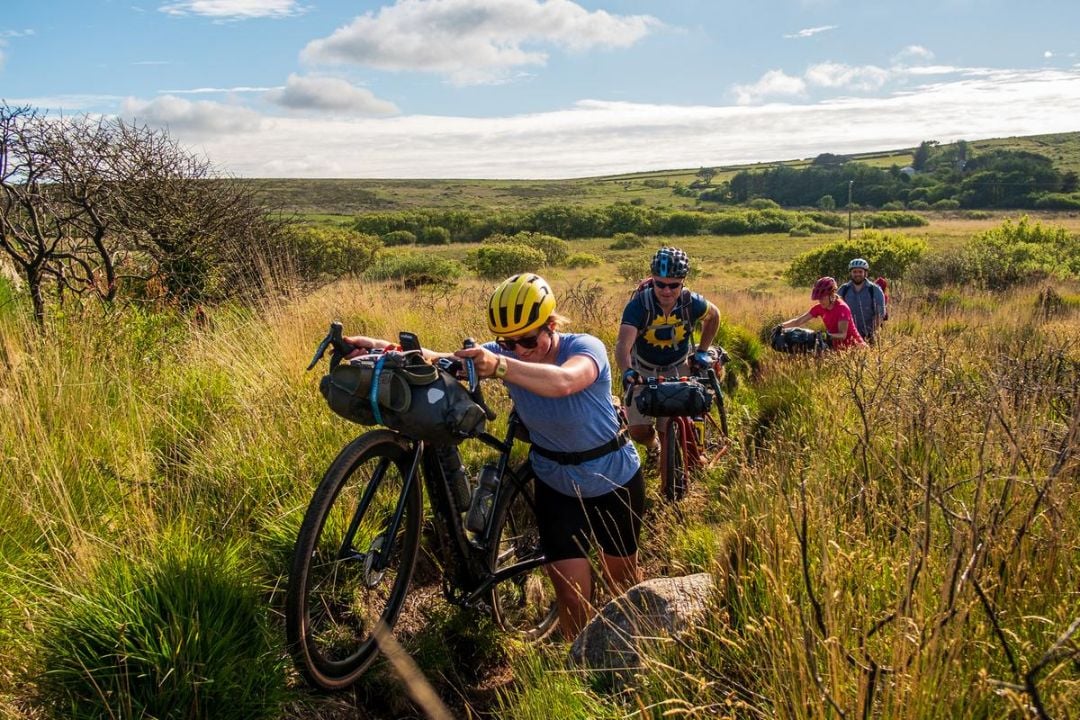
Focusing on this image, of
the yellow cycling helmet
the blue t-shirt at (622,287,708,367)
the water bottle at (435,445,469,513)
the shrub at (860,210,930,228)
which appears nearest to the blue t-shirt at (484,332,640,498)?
the yellow cycling helmet

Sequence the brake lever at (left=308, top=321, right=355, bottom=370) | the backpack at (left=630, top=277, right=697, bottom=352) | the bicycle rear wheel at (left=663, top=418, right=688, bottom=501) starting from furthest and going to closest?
the backpack at (left=630, top=277, right=697, bottom=352) < the bicycle rear wheel at (left=663, top=418, right=688, bottom=501) < the brake lever at (left=308, top=321, right=355, bottom=370)

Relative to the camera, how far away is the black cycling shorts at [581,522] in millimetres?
3727

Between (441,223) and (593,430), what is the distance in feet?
287

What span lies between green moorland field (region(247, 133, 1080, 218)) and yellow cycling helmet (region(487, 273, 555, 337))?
114m

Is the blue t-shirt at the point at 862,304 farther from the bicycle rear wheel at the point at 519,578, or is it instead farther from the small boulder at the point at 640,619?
the small boulder at the point at 640,619

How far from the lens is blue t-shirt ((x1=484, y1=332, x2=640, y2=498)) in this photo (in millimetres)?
3568

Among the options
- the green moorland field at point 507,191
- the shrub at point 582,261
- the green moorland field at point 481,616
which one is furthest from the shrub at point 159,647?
the green moorland field at point 507,191

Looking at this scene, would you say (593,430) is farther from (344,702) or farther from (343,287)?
(343,287)

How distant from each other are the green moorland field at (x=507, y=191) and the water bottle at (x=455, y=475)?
114063 mm

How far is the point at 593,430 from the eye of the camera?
365cm

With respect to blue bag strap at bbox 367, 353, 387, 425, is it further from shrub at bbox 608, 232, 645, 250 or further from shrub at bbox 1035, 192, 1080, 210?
shrub at bbox 1035, 192, 1080, 210

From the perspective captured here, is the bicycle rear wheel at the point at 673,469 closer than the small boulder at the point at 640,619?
No

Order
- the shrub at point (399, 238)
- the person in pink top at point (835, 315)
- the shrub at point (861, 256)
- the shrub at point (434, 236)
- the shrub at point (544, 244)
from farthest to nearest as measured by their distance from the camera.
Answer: the shrub at point (434, 236)
the shrub at point (399, 238)
the shrub at point (544, 244)
the shrub at point (861, 256)
the person in pink top at point (835, 315)

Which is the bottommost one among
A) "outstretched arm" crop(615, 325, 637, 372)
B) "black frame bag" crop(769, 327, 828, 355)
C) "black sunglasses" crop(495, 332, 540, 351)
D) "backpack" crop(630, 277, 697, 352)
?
"black frame bag" crop(769, 327, 828, 355)
